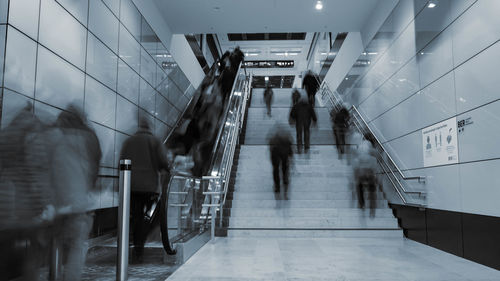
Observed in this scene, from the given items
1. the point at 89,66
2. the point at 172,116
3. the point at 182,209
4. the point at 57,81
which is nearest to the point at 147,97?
the point at 172,116

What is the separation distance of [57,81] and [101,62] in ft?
4.82

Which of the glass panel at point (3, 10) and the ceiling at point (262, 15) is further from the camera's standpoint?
the ceiling at point (262, 15)

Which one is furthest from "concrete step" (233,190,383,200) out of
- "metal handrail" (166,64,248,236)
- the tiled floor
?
Result: the tiled floor

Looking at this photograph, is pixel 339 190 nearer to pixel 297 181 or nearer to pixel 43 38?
pixel 297 181

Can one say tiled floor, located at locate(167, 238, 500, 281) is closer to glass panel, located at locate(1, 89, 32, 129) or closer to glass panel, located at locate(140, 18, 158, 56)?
glass panel, located at locate(1, 89, 32, 129)

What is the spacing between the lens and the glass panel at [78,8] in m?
5.37

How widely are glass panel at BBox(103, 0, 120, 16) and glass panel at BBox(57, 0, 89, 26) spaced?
2.72 feet

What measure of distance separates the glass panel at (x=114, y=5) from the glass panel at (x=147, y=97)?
172 centimetres

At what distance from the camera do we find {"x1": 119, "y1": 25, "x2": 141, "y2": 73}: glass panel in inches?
291

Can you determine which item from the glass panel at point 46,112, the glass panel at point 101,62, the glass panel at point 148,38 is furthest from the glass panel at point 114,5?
the glass panel at point 46,112

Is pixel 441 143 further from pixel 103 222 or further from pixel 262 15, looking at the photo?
pixel 262 15

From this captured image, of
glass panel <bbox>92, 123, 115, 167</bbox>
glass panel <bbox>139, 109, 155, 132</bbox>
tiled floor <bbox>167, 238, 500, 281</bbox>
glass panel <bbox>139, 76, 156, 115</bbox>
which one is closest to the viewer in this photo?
tiled floor <bbox>167, 238, 500, 281</bbox>

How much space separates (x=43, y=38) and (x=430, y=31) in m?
5.46

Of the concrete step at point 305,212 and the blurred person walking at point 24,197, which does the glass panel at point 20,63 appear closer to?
the blurred person walking at point 24,197
